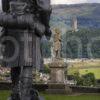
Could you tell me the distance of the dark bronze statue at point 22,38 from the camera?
28.3 ft

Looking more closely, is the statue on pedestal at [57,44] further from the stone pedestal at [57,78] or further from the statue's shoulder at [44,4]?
the statue's shoulder at [44,4]

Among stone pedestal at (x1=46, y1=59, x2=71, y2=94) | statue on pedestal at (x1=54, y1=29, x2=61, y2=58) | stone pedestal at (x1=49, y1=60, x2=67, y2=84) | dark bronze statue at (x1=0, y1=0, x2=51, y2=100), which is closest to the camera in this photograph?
dark bronze statue at (x1=0, y1=0, x2=51, y2=100)

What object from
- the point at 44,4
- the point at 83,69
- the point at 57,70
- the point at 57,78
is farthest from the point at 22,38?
the point at 83,69

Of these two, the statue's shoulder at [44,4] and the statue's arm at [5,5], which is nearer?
the statue's shoulder at [44,4]

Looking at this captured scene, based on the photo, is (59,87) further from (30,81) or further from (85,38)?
(85,38)

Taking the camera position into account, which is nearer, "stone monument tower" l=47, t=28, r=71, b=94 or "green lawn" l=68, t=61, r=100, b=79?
"stone monument tower" l=47, t=28, r=71, b=94

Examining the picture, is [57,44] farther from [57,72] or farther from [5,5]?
[5,5]

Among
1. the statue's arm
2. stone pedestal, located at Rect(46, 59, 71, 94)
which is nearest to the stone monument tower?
stone pedestal, located at Rect(46, 59, 71, 94)

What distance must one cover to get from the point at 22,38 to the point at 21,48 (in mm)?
177

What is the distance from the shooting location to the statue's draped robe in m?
8.69

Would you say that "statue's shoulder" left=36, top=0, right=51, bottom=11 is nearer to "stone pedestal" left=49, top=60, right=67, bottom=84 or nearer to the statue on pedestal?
"stone pedestal" left=49, top=60, right=67, bottom=84

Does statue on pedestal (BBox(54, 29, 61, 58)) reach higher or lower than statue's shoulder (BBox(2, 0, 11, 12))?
higher

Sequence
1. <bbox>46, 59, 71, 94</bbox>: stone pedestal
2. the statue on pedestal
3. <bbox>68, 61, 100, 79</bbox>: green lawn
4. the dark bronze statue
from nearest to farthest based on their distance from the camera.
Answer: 1. the dark bronze statue
2. <bbox>46, 59, 71, 94</bbox>: stone pedestal
3. the statue on pedestal
4. <bbox>68, 61, 100, 79</bbox>: green lawn

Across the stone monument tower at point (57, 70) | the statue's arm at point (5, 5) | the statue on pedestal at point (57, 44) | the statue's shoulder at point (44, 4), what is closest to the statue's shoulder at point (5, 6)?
the statue's arm at point (5, 5)
